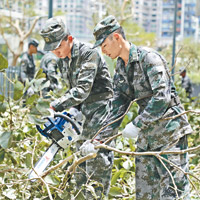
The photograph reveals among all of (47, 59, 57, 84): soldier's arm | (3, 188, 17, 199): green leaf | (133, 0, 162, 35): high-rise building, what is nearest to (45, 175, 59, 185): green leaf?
(3, 188, 17, 199): green leaf

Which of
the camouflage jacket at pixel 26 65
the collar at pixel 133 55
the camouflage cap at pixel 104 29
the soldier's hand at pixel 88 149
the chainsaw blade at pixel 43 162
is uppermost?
the camouflage cap at pixel 104 29

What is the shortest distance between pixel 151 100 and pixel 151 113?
0.30 ft

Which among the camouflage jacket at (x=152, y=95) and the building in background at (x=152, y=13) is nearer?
the camouflage jacket at (x=152, y=95)

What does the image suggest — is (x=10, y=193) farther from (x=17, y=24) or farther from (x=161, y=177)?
(x=17, y=24)

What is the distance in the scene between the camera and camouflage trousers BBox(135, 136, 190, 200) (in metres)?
3.15

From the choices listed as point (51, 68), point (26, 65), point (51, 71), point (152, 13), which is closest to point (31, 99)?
point (51, 71)

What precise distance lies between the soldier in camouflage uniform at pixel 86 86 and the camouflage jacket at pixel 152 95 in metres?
0.32

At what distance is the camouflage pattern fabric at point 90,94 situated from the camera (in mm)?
3516

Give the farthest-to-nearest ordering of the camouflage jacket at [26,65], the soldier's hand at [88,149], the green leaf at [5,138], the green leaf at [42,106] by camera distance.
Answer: the camouflage jacket at [26,65] → the soldier's hand at [88,149] → the green leaf at [5,138] → the green leaf at [42,106]

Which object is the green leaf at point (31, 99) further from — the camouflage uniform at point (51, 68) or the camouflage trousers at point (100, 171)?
the camouflage uniform at point (51, 68)

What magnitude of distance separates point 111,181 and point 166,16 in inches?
3163

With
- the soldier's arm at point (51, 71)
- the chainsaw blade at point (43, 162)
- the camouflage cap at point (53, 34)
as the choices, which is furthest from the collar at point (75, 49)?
the soldier's arm at point (51, 71)

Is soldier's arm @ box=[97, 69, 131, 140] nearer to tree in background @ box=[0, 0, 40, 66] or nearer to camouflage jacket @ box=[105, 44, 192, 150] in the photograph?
camouflage jacket @ box=[105, 44, 192, 150]

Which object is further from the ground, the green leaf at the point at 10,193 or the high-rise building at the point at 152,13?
the green leaf at the point at 10,193
